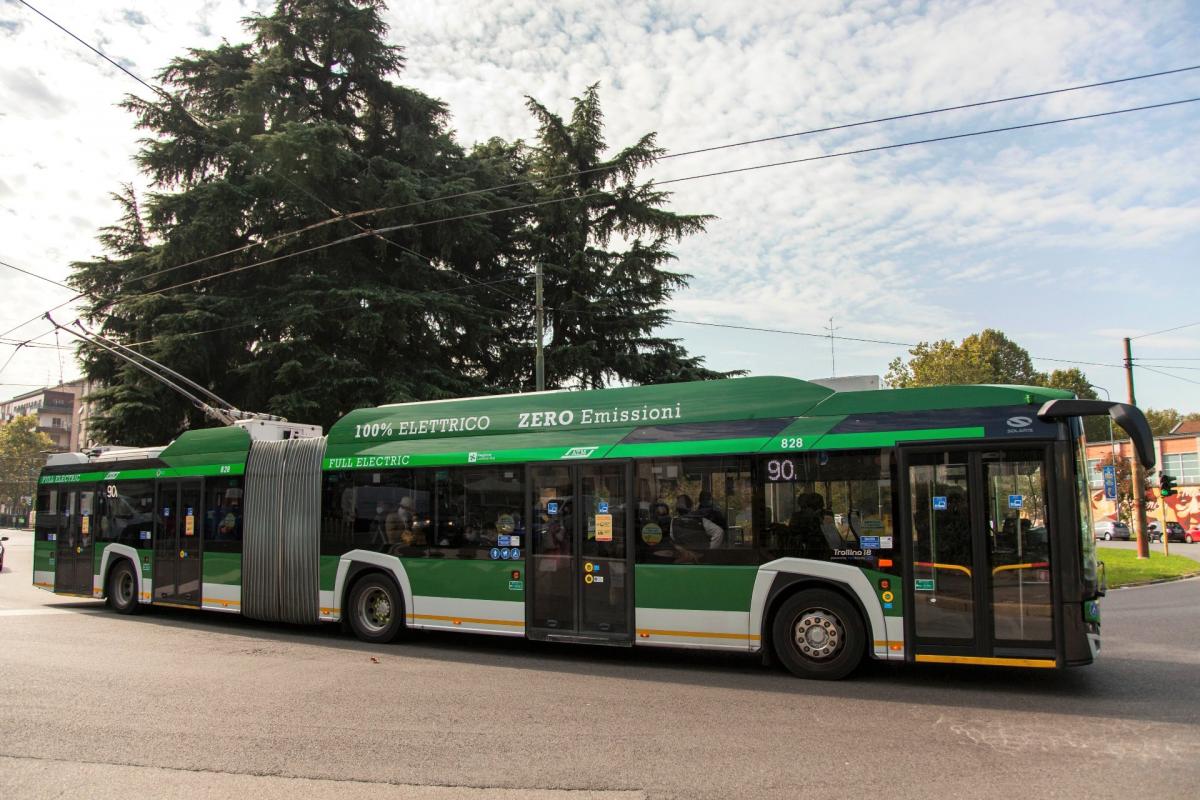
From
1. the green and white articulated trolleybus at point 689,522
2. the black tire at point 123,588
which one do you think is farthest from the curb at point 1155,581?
the black tire at point 123,588

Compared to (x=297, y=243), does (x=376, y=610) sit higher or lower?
lower

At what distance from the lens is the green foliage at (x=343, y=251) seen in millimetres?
22125

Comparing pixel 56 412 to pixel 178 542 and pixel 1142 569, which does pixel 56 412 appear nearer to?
pixel 178 542

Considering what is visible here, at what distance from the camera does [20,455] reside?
88562mm

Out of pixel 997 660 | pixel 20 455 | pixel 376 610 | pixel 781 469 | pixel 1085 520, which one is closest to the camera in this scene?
pixel 997 660

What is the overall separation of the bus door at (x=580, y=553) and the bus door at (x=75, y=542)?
9958mm

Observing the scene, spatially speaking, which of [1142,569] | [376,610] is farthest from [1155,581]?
[376,610]

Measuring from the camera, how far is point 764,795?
15.8 ft

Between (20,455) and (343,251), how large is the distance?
86.4 metres

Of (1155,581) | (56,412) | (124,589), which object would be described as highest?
(56,412)

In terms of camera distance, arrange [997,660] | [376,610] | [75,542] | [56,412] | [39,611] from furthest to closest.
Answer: [56,412]
[75,542]
[39,611]
[376,610]
[997,660]

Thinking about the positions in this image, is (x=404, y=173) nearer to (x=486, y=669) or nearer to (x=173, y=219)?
(x=173, y=219)

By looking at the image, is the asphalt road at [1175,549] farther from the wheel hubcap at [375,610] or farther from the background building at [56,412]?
the background building at [56,412]

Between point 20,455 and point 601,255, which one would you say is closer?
point 601,255
